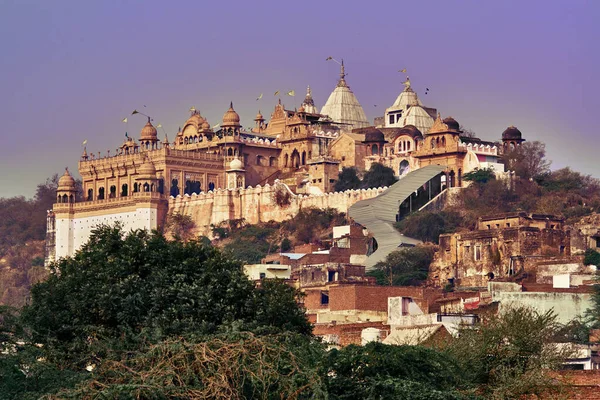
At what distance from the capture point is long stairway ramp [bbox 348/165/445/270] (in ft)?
215

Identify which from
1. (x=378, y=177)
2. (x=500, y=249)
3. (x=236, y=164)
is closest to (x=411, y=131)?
(x=378, y=177)

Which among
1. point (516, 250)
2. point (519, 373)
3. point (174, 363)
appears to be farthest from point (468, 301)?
point (174, 363)

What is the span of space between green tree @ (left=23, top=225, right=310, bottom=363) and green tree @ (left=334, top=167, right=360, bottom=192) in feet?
146

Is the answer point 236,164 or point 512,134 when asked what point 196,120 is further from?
point 512,134

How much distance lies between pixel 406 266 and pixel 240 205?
1748 cm

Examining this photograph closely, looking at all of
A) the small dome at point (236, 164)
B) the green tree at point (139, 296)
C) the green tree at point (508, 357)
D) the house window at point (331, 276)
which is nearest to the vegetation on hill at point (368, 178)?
the small dome at point (236, 164)

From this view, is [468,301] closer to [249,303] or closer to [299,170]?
[249,303]

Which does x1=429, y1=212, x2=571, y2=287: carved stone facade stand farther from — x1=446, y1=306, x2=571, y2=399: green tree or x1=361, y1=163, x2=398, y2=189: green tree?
x1=446, y1=306, x2=571, y2=399: green tree

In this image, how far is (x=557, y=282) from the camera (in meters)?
49.3

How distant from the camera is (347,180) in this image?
75.7 metres

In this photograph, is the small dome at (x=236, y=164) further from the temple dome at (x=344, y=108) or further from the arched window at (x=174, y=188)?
the temple dome at (x=344, y=108)

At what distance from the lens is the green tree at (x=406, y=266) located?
59.0 meters

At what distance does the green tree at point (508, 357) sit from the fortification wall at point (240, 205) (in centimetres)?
4713

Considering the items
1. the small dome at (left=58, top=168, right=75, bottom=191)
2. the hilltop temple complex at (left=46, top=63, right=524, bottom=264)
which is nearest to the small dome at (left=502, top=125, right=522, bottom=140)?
the hilltop temple complex at (left=46, top=63, right=524, bottom=264)
